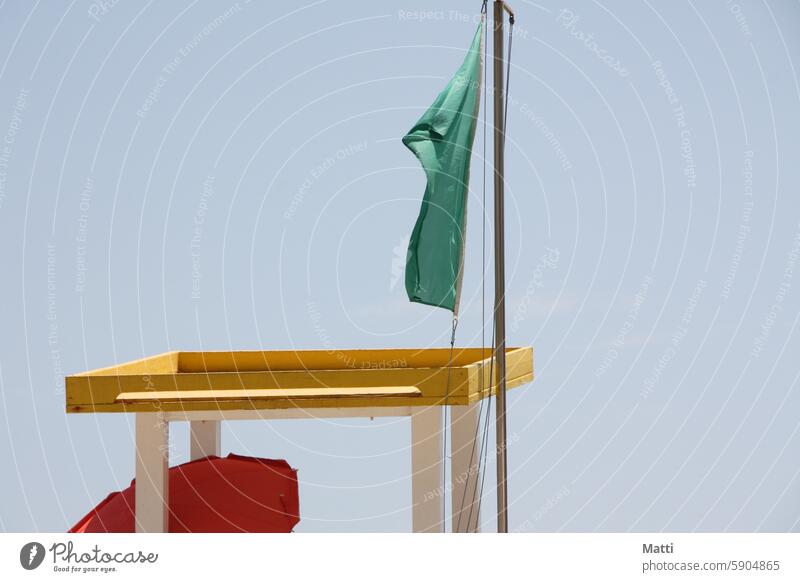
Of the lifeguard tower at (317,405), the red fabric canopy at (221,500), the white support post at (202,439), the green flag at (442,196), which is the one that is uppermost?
the green flag at (442,196)

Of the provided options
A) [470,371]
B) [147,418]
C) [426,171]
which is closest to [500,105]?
[426,171]

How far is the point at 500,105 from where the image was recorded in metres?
13.1

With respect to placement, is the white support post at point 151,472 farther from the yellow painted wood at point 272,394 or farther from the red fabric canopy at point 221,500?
the red fabric canopy at point 221,500

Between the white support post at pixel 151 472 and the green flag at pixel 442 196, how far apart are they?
3033mm

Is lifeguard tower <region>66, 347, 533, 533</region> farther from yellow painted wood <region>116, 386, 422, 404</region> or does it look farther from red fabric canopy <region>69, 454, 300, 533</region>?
red fabric canopy <region>69, 454, 300, 533</region>

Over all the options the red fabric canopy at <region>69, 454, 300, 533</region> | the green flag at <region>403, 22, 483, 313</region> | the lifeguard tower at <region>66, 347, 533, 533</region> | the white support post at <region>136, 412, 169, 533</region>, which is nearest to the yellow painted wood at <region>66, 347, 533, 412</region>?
the lifeguard tower at <region>66, 347, 533, 533</region>

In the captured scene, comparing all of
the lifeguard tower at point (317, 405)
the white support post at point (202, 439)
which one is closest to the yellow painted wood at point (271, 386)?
the lifeguard tower at point (317, 405)

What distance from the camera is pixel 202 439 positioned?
1792 centimetres

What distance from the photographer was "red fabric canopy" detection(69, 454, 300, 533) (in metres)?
14.6

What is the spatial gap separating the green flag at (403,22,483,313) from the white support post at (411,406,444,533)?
49.5 inches

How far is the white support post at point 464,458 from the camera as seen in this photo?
536 inches
